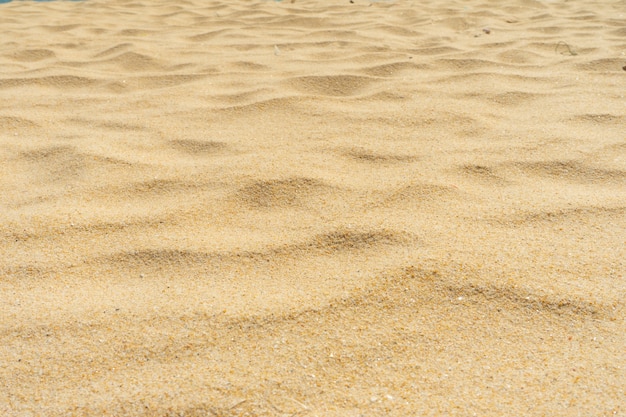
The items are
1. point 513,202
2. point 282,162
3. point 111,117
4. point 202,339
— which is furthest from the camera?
point 111,117

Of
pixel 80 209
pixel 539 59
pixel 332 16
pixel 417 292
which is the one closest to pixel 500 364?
pixel 417 292

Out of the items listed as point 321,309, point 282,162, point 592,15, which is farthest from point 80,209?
point 592,15

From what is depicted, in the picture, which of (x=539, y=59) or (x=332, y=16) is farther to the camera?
(x=332, y=16)

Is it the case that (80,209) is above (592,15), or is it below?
below

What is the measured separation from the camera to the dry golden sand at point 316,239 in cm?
92

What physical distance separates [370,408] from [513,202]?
688 millimetres

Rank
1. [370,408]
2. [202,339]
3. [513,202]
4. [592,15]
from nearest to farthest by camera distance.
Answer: [370,408]
[202,339]
[513,202]
[592,15]

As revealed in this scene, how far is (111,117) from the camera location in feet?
6.43

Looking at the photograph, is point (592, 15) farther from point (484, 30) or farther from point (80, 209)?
point (80, 209)

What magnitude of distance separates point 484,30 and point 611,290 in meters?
2.33

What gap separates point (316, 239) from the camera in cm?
126

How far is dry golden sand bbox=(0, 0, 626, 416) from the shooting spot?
92 centimetres

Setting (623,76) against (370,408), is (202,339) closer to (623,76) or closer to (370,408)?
(370,408)

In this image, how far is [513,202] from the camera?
1381mm
